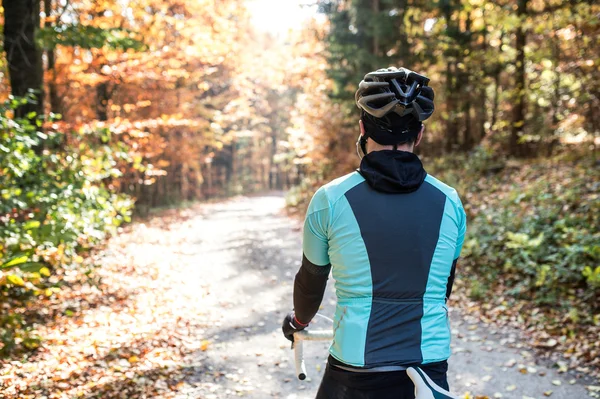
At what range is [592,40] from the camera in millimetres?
9062

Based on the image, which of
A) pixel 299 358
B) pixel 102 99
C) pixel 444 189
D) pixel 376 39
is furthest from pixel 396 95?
pixel 376 39

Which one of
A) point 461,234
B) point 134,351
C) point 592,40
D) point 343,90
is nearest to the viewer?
point 461,234

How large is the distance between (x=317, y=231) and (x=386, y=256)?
0.31m

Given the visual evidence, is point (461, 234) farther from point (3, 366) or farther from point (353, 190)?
point (3, 366)

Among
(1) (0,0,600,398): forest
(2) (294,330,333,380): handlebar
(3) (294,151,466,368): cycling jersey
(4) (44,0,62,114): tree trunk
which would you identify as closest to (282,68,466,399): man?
(3) (294,151,466,368): cycling jersey

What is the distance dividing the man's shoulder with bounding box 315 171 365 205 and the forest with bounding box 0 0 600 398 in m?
2.94

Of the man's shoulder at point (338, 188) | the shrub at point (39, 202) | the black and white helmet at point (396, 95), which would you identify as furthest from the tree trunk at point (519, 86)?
the man's shoulder at point (338, 188)

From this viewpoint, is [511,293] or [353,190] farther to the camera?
[511,293]

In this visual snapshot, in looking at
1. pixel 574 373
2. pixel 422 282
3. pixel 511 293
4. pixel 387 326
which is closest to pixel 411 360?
pixel 387 326

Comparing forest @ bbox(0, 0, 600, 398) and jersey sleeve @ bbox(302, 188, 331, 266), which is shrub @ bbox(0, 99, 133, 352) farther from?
jersey sleeve @ bbox(302, 188, 331, 266)

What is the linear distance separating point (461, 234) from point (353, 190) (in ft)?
1.93

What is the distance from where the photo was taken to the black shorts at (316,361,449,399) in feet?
6.38

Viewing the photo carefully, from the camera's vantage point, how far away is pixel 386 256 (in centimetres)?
191

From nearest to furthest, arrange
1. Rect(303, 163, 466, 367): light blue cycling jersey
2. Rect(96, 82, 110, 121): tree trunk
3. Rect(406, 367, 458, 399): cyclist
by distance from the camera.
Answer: Rect(406, 367, 458, 399): cyclist
Rect(303, 163, 466, 367): light blue cycling jersey
Rect(96, 82, 110, 121): tree trunk
